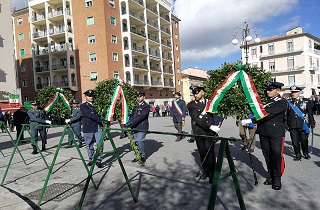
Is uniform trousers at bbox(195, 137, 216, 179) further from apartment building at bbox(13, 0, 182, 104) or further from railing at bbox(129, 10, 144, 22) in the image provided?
railing at bbox(129, 10, 144, 22)

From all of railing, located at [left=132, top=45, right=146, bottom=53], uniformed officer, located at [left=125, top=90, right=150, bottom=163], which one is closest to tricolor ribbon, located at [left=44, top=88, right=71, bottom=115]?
uniformed officer, located at [left=125, top=90, right=150, bottom=163]

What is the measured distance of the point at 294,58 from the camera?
57.4 meters

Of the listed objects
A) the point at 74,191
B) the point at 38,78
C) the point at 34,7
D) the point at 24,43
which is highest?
the point at 34,7

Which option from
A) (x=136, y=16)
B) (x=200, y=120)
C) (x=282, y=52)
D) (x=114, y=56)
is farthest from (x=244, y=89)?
(x=282, y=52)

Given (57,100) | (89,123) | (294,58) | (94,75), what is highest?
(294,58)

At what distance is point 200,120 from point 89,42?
37921 mm

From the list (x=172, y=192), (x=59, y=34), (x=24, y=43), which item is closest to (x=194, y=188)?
(x=172, y=192)

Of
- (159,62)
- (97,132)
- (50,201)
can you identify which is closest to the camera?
(50,201)

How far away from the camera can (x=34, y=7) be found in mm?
43688

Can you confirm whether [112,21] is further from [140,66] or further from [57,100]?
[57,100]

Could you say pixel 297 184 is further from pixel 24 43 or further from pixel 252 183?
pixel 24 43

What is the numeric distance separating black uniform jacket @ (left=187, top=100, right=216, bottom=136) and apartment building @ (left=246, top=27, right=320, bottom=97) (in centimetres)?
5482

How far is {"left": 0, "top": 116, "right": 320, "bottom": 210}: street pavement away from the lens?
4562 mm

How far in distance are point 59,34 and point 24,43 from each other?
9352 mm
